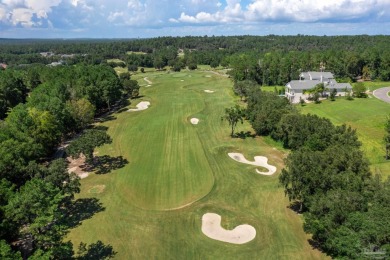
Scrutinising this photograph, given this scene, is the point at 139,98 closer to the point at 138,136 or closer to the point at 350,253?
the point at 138,136

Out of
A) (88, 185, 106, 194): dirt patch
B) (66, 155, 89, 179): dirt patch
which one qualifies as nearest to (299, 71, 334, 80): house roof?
(66, 155, 89, 179): dirt patch

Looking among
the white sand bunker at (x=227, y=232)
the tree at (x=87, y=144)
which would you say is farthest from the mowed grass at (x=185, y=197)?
the tree at (x=87, y=144)

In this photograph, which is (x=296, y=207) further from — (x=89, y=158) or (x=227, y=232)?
(x=89, y=158)

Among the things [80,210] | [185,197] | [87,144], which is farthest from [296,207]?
[87,144]

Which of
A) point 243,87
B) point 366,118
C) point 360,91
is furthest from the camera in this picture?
point 243,87

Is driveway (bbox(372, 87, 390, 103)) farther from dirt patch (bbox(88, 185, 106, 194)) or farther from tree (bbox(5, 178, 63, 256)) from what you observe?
tree (bbox(5, 178, 63, 256))

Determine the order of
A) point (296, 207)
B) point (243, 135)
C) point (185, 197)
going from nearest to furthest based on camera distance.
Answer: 1. point (296, 207)
2. point (185, 197)
3. point (243, 135)
